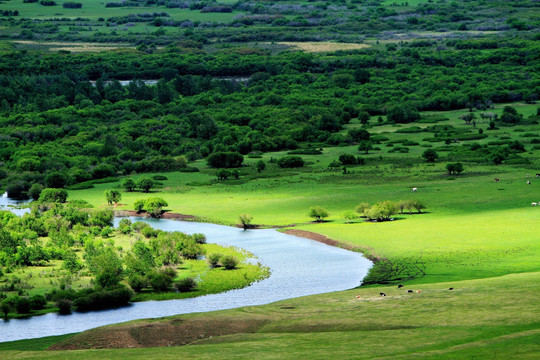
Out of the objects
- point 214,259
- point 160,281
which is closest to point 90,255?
point 214,259

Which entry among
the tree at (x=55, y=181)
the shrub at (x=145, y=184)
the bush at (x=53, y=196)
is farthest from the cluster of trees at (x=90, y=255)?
the tree at (x=55, y=181)

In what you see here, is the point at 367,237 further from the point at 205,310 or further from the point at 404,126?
the point at 404,126

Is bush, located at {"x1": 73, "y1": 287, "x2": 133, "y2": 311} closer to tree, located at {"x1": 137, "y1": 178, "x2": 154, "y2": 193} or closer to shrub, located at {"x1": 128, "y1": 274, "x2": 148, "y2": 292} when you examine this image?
shrub, located at {"x1": 128, "y1": 274, "x2": 148, "y2": 292}

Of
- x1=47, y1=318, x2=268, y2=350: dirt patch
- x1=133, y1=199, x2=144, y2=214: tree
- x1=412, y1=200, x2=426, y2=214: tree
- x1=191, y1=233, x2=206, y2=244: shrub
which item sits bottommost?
x1=133, y1=199, x2=144, y2=214: tree

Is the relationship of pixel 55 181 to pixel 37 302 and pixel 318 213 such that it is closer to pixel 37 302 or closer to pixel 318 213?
pixel 318 213

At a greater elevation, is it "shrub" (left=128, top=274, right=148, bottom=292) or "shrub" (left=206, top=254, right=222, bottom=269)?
"shrub" (left=128, top=274, right=148, bottom=292)

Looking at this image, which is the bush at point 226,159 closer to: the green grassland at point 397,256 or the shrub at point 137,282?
the green grassland at point 397,256

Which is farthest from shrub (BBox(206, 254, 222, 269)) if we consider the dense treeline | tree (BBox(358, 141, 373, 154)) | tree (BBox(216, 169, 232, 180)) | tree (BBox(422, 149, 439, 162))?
tree (BBox(358, 141, 373, 154))
